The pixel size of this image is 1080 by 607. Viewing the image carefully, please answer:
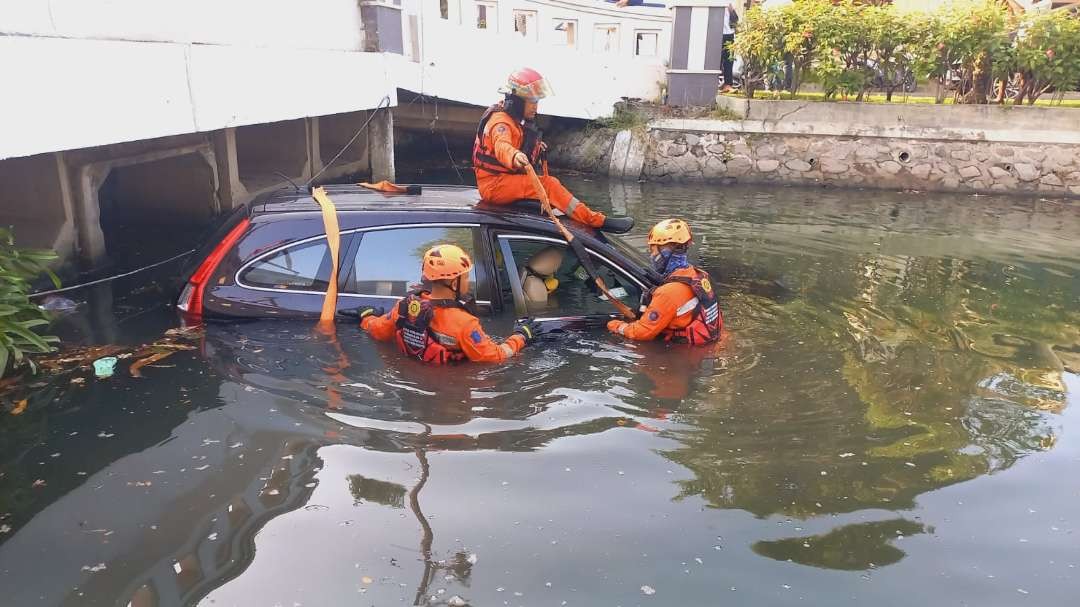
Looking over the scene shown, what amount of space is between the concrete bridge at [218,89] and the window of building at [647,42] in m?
1.80

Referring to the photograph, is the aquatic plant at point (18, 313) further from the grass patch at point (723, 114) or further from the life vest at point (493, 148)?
the grass patch at point (723, 114)

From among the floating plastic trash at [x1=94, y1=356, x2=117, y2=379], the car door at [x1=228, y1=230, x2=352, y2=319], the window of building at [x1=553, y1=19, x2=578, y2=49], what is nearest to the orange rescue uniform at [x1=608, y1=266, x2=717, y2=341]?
the car door at [x1=228, y1=230, x2=352, y2=319]

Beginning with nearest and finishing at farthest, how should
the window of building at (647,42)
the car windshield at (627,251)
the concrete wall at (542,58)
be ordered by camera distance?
the car windshield at (627,251), the concrete wall at (542,58), the window of building at (647,42)

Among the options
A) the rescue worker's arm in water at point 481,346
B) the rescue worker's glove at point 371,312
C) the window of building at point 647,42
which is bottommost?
the rescue worker's arm in water at point 481,346

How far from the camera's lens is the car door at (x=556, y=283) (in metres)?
5.35

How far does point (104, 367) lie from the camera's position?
4.99 meters

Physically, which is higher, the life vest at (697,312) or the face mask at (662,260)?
the face mask at (662,260)

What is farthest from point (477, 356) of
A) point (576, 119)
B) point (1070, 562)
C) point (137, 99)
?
point (576, 119)

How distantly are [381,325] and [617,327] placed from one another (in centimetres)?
161

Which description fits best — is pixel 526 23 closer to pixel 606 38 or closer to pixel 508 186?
pixel 606 38

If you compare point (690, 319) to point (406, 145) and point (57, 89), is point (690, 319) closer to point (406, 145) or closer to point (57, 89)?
point (57, 89)

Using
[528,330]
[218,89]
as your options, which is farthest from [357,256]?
[218,89]

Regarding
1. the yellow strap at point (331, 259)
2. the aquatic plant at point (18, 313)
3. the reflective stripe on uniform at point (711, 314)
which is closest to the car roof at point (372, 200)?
the yellow strap at point (331, 259)

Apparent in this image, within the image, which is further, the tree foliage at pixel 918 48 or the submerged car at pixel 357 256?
the tree foliage at pixel 918 48
